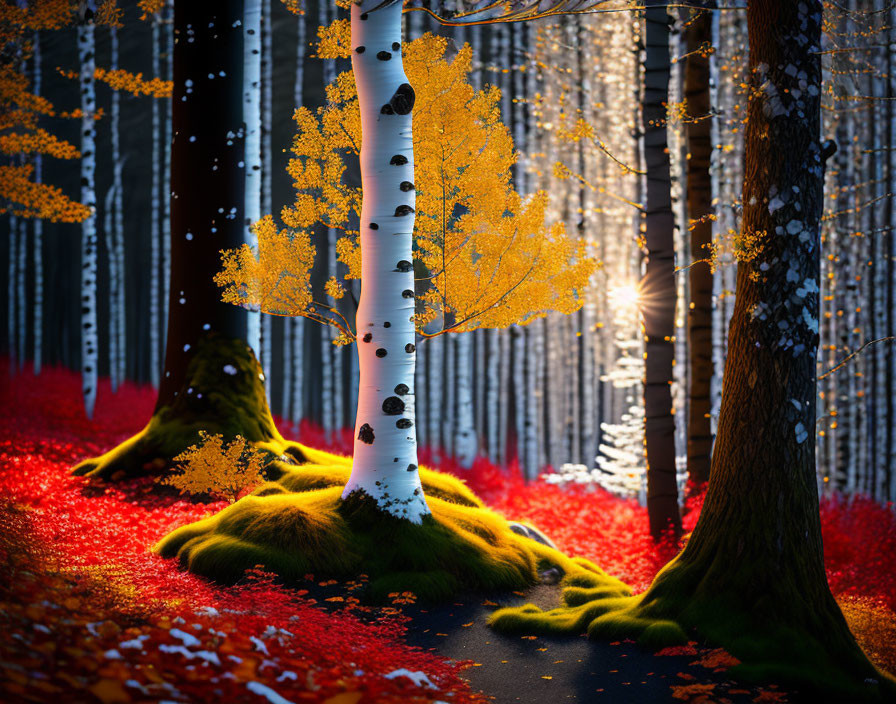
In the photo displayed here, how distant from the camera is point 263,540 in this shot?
603 centimetres

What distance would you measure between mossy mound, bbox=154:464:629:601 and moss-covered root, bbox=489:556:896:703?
72 cm

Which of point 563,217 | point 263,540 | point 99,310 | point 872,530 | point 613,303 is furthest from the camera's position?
point 99,310

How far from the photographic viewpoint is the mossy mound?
19.2 feet

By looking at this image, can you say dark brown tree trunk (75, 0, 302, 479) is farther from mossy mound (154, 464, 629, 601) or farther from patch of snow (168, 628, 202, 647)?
patch of snow (168, 628, 202, 647)

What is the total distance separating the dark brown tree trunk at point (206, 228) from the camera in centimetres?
877

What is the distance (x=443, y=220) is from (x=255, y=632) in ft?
16.0

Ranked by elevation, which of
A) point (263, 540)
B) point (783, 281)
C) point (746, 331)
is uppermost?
point (783, 281)

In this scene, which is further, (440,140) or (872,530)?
(872,530)

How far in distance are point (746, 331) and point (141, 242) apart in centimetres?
3261

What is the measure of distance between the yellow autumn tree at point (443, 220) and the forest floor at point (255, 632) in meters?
2.71

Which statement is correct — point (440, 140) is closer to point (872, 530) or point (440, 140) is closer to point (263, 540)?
point (263, 540)

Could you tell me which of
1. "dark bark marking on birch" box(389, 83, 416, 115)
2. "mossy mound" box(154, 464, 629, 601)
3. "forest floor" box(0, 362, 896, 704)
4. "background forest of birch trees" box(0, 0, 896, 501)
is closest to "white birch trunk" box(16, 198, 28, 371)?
"background forest of birch trees" box(0, 0, 896, 501)

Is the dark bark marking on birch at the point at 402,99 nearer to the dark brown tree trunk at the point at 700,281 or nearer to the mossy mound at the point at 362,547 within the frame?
the mossy mound at the point at 362,547

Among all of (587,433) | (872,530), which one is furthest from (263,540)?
(587,433)
